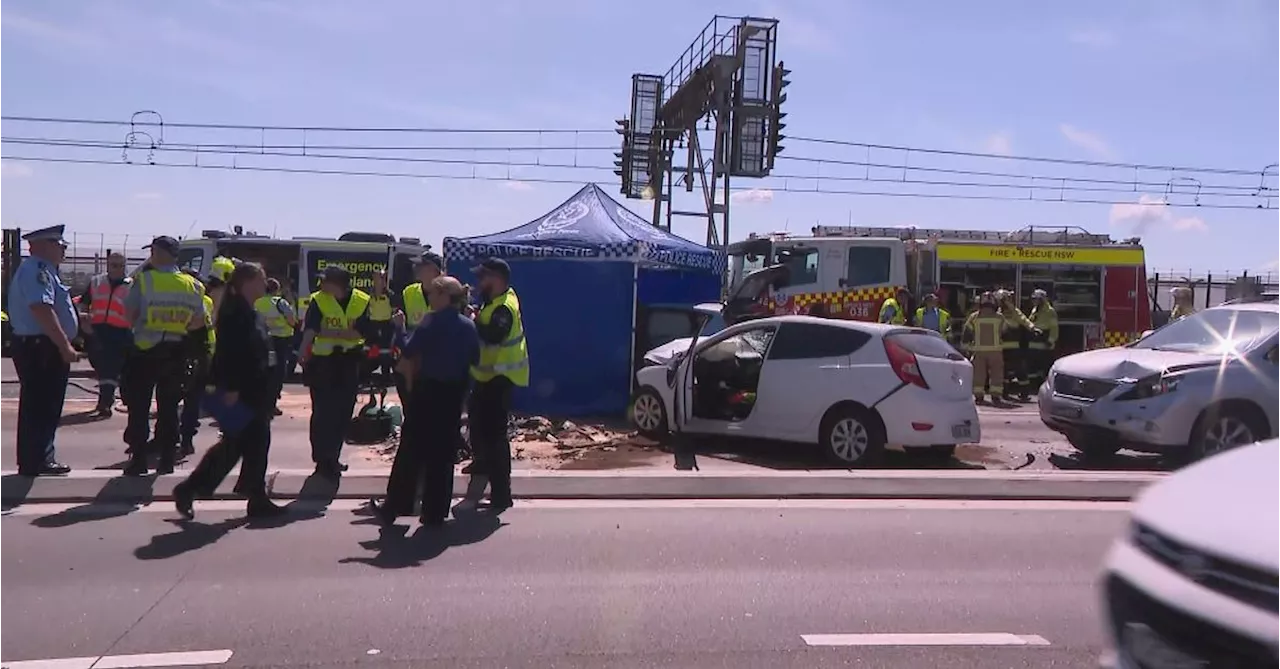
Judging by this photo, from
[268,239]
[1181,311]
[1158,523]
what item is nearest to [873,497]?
[1158,523]

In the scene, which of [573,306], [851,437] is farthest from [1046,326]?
[851,437]

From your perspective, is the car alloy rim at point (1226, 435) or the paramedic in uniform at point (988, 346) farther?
the paramedic in uniform at point (988, 346)

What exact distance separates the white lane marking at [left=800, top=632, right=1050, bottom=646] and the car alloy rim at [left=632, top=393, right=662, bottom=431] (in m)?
6.32

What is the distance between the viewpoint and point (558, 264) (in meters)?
13.4

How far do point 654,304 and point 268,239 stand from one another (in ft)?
33.8

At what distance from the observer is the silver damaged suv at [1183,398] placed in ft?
34.1

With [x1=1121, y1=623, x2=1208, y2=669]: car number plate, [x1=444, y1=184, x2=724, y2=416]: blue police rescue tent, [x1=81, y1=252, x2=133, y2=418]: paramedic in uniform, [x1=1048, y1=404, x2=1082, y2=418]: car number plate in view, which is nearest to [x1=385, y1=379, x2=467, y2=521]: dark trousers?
[x1=1121, y1=623, x2=1208, y2=669]: car number plate

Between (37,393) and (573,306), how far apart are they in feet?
20.7

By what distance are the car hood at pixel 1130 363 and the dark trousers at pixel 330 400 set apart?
693 centimetres

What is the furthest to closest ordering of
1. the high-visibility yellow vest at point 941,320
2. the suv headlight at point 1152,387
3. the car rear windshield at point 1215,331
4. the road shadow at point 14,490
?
the high-visibility yellow vest at point 941,320, the car rear windshield at point 1215,331, the suv headlight at point 1152,387, the road shadow at point 14,490

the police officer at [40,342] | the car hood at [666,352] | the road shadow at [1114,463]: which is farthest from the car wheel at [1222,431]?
the police officer at [40,342]

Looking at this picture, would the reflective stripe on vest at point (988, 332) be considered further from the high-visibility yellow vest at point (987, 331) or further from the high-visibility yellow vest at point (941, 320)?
the high-visibility yellow vest at point (941, 320)

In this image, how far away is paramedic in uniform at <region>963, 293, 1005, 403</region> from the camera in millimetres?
16859

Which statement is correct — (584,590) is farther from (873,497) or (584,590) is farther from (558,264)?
(558,264)
